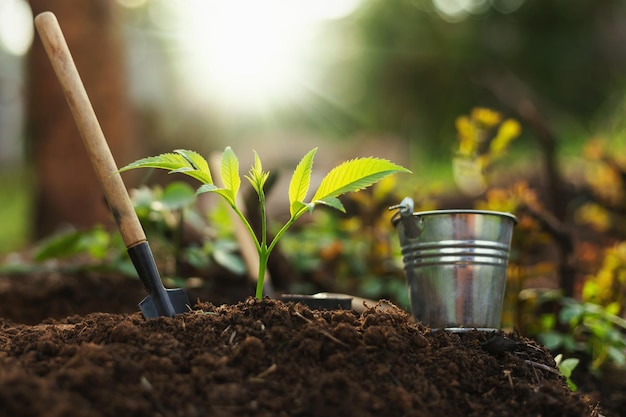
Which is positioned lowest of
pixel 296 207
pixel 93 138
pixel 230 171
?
pixel 296 207

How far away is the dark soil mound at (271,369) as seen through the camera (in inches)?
51.6

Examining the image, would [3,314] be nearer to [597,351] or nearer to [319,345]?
[319,345]

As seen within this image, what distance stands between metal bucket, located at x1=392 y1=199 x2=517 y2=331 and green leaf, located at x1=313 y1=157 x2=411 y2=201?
298 millimetres

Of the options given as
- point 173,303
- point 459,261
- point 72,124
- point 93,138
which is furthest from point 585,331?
point 72,124

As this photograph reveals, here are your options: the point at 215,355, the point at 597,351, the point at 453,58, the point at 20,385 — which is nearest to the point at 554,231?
the point at 597,351

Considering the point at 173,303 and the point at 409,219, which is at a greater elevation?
the point at 409,219

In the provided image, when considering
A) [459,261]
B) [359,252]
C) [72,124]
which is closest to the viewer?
[459,261]

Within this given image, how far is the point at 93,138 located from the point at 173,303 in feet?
1.73

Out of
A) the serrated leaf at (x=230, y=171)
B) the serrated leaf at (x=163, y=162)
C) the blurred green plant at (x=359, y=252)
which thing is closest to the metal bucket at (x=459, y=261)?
the serrated leaf at (x=230, y=171)

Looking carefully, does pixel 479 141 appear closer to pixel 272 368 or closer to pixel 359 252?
pixel 359 252

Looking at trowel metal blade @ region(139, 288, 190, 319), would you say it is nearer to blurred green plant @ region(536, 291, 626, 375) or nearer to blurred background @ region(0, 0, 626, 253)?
blurred green plant @ region(536, 291, 626, 375)

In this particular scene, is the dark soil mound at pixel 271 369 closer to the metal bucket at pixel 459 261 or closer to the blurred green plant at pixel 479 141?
the metal bucket at pixel 459 261

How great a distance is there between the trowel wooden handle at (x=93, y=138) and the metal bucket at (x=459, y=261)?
31.3 inches

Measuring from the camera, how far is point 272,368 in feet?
4.75
